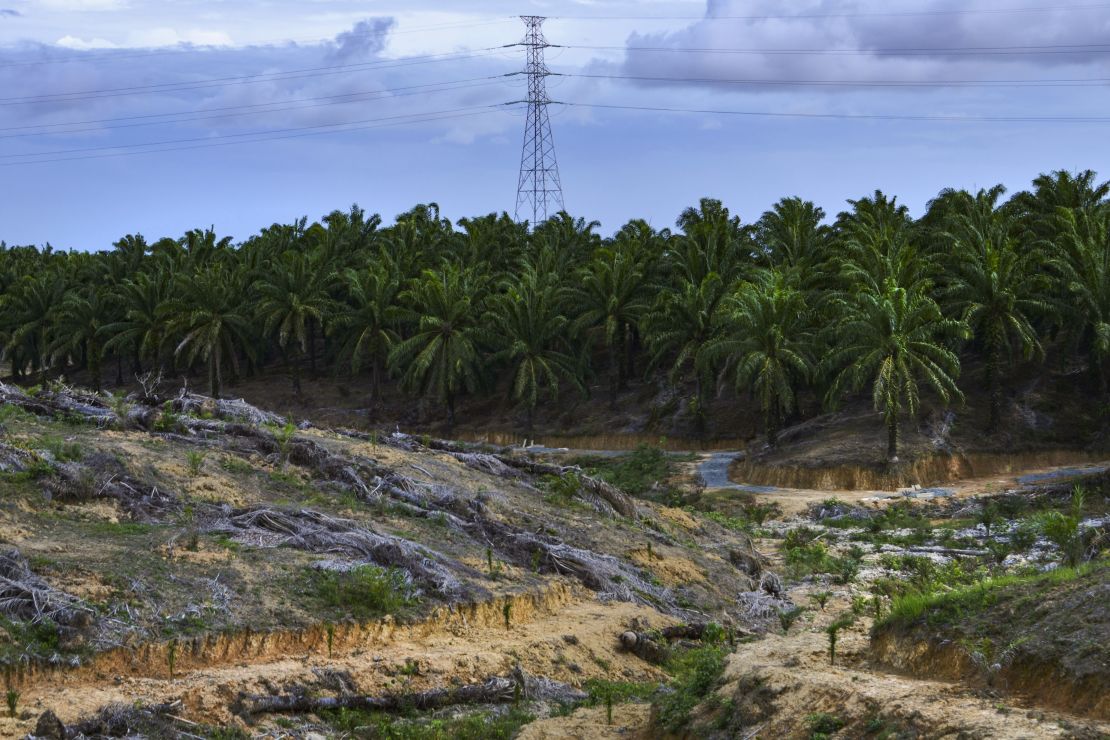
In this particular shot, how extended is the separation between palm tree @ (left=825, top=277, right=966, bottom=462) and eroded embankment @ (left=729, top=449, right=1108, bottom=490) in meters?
0.93

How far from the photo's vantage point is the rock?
14.2m

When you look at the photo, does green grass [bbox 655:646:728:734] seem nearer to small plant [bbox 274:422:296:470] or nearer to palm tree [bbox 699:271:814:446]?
small plant [bbox 274:422:296:470]

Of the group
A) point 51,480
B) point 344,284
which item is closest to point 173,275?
point 344,284

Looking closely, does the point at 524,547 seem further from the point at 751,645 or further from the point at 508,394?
the point at 508,394

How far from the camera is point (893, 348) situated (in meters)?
43.0

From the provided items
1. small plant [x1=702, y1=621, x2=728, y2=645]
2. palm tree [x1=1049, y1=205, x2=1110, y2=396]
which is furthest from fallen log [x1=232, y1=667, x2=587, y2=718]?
palm tree [x1=1049, y1=205, x2=1110, y2=396]

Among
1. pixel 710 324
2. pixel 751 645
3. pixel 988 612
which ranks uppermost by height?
pixel 710 324

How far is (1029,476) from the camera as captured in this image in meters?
44.0

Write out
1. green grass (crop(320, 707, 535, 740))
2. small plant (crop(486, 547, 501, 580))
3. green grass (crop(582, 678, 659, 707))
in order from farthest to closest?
small plant (crop(486, 547, 501, 580)) → green grass (crop(582, 678, 659, 707)) → green grass (crop(320, 707, 535, 740))

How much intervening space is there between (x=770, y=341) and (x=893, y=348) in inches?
201

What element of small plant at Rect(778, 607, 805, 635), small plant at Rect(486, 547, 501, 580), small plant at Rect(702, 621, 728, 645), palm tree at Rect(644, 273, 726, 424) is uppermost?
palm tree at Rect(644, 273, 726, 424)

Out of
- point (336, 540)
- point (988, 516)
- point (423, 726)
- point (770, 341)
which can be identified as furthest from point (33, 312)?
point (423, 726)

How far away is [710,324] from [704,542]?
2460cm

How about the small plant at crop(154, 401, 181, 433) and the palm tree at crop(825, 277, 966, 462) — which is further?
the palm tree at crop(825, 277, 966, 462)
